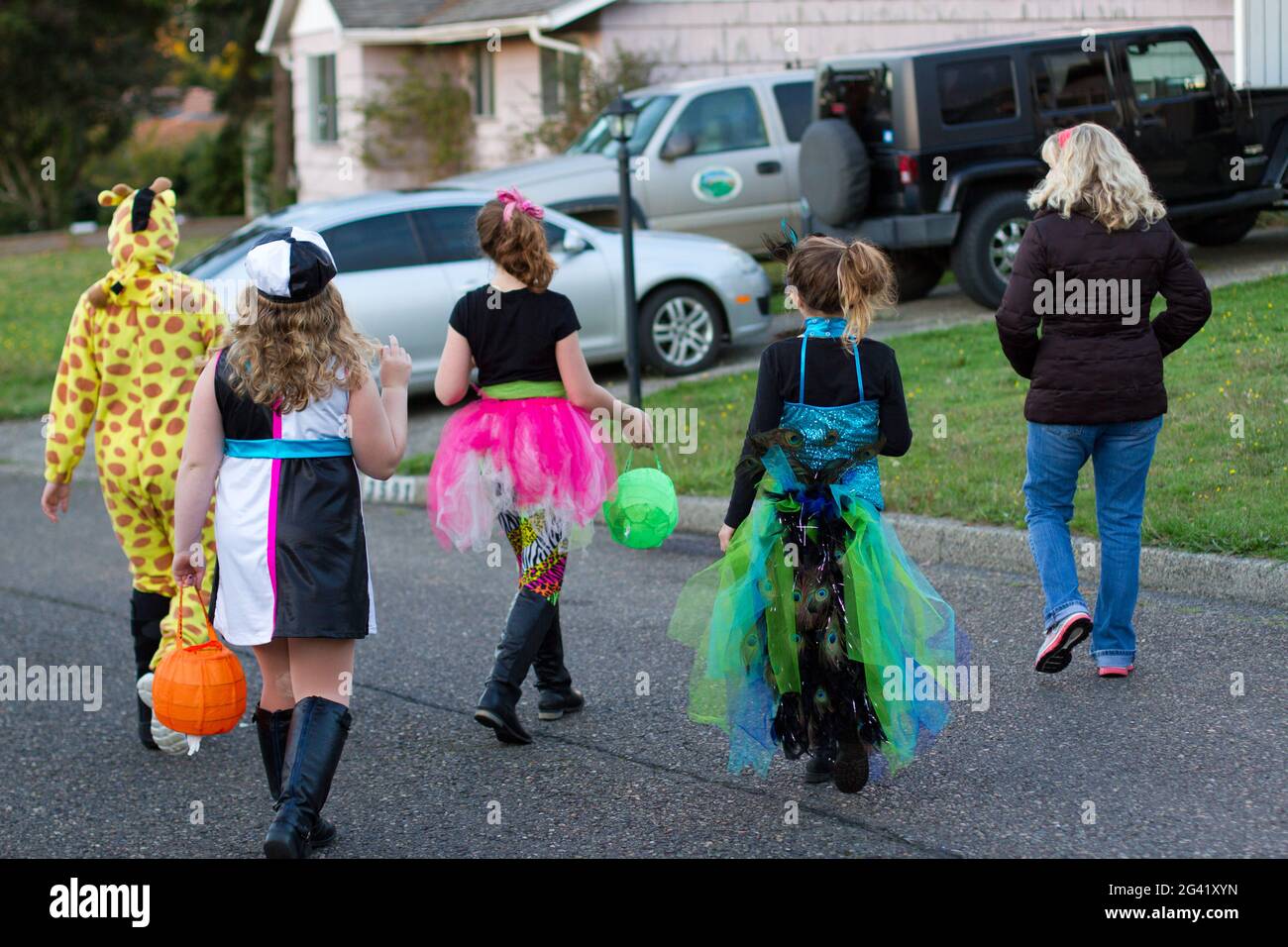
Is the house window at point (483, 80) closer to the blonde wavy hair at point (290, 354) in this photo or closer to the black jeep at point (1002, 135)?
the black jeep at point (1002, 135)

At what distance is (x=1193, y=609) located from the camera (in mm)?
6375

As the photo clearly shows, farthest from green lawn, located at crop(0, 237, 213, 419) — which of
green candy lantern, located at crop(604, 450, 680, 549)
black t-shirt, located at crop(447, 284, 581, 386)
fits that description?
green candy lantern, located at crop(604, 450, 680, 549)

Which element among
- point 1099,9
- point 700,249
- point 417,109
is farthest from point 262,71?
point 700,249

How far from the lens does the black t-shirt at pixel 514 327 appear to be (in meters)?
5.36

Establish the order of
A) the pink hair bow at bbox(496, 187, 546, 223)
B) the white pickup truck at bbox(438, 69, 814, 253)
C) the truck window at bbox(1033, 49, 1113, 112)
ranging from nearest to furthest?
1. the pink hair bow at bbox(496, 187, 546, 223)
2. the truck window at bbox(1033, 49, 1113, 112)
3. the white pickup truck at bbox(438, 69, 814, 253)

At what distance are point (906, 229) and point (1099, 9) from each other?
9.07 meters

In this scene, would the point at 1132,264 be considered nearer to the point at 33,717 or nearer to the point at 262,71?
the point at 33,717

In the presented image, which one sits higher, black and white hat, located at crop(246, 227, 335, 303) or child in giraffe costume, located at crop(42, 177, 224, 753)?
black and white hat, located at crop(246, 227, 335, 303)

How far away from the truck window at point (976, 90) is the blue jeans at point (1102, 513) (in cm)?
714

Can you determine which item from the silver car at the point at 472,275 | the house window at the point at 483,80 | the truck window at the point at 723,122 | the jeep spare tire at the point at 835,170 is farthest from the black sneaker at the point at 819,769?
the house window at the point at 483,80

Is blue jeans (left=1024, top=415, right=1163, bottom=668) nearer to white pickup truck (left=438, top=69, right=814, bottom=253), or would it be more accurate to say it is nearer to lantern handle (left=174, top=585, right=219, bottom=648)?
lantern handle (left=174, top=585, right=219, bottom=648)

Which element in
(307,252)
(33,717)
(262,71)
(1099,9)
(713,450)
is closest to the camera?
(307,252)

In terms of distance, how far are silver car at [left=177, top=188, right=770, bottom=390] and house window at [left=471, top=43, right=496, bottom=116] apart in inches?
436

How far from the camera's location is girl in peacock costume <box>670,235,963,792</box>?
4656 mm
